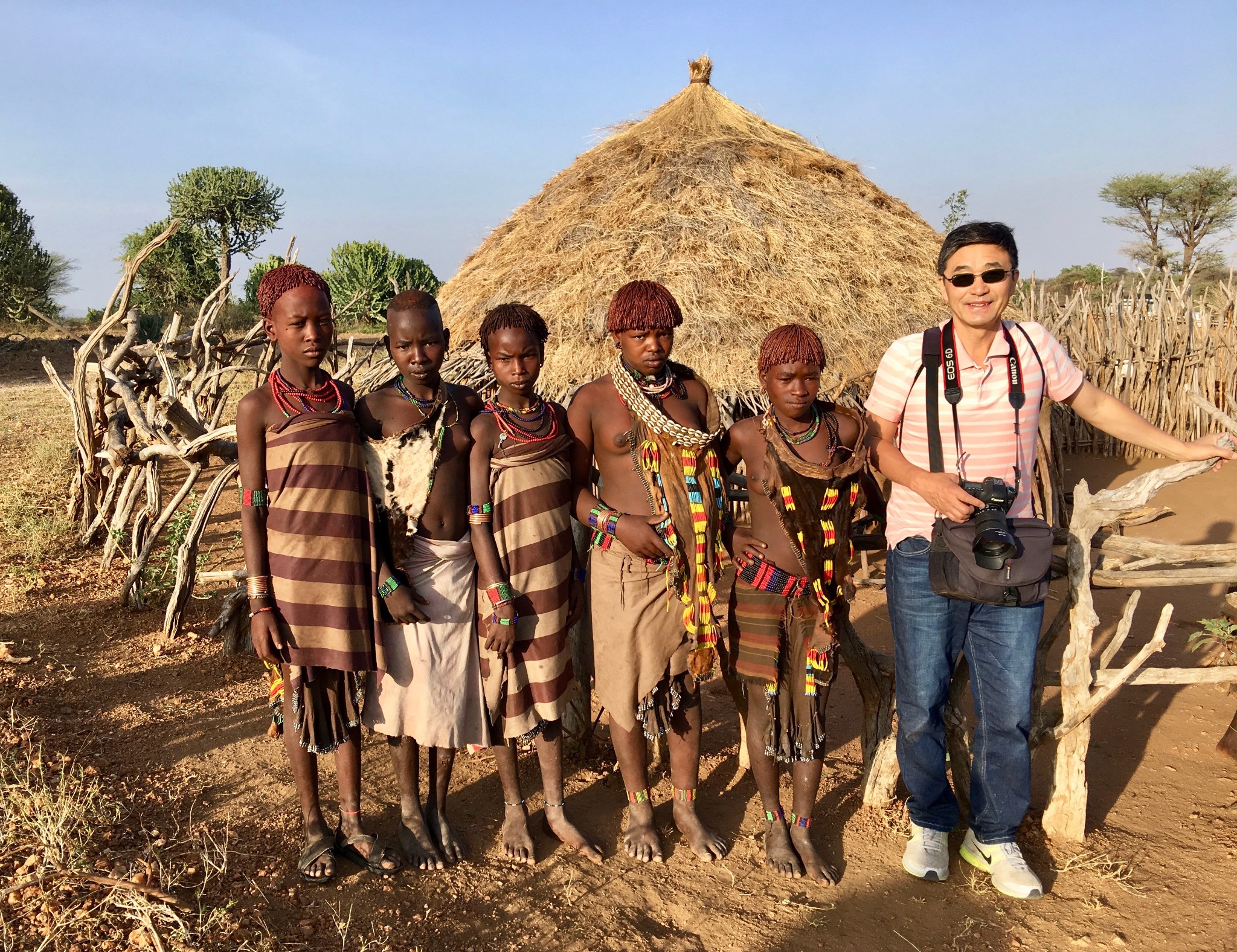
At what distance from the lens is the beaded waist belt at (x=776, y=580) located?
2424 millimetres

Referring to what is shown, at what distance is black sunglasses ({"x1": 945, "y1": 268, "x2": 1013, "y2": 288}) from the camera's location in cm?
219

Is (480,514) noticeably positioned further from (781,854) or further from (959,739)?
(959,739)

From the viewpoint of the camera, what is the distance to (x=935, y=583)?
2.30m

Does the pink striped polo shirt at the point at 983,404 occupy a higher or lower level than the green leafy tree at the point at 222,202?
lower

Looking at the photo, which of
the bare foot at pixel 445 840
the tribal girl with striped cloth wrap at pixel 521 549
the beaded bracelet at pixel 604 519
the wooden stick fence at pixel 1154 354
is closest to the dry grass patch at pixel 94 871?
the bare foot at pixel 445 840

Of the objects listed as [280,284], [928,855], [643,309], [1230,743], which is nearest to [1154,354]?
[1230,743]

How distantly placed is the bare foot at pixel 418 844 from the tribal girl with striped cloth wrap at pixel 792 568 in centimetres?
102

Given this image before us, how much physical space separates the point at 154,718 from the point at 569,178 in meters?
5.56

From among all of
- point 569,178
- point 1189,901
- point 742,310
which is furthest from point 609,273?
point 1189,901

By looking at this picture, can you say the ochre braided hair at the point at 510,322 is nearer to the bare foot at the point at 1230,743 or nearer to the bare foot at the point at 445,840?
the bare foot at the point at 445,840

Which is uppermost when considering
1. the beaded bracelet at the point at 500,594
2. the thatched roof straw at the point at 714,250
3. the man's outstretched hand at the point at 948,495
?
the thatched roof straw at the point at 714,250

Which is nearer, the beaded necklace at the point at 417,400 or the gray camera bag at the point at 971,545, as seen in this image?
the gray camera bag at the point at 971,545

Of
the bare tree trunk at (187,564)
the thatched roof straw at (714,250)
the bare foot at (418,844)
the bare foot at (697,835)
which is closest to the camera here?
the bare foot at (418,844)

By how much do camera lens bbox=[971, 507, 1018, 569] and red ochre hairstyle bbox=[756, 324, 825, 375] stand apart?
59cm
